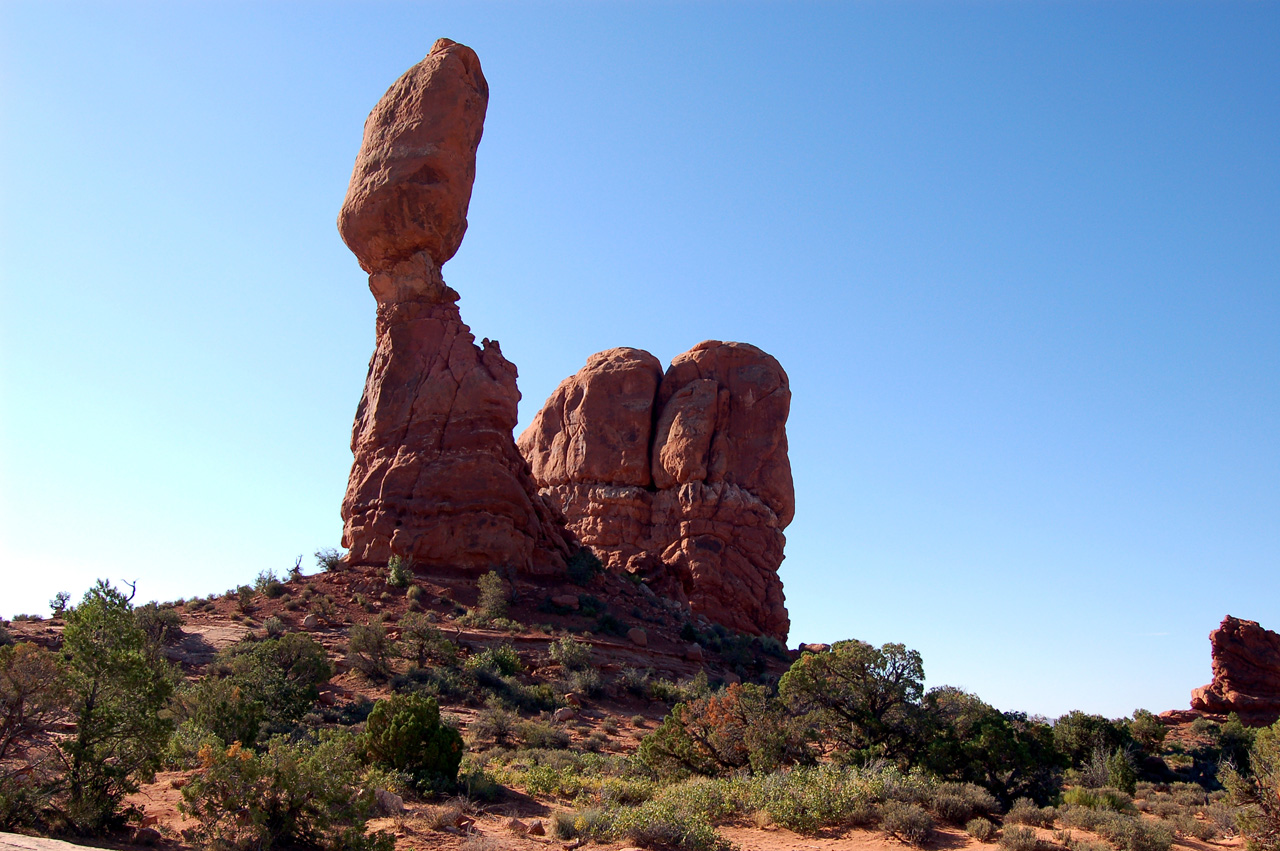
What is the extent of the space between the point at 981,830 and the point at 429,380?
22.7m

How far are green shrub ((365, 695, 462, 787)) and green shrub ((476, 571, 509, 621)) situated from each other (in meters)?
A: 12.1

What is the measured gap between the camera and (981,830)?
10.3 metres

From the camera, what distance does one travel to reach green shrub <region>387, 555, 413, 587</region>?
26.0 meters

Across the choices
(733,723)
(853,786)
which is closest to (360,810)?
(853,786)

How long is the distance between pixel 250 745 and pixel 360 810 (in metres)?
4.79

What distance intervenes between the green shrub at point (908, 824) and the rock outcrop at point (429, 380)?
61.6 feet

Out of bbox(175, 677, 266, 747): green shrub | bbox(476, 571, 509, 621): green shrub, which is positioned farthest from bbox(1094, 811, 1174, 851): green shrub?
bbox(476, 571, 509, 621): green shrub

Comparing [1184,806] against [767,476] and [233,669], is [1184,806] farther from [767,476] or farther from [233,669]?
[767,476]

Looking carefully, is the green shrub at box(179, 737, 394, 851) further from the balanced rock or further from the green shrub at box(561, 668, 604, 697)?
the balanced rock

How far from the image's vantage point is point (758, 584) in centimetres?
3756

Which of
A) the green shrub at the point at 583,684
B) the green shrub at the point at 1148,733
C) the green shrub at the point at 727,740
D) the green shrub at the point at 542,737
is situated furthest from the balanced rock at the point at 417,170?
the green shrub at the point at 1148,733

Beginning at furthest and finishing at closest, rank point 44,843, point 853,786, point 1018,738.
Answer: point 1018,738 → point 853,786 → point 44,843

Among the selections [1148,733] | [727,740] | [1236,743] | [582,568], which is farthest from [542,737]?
[1236,743]

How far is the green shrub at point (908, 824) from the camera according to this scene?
10039 millimetres
